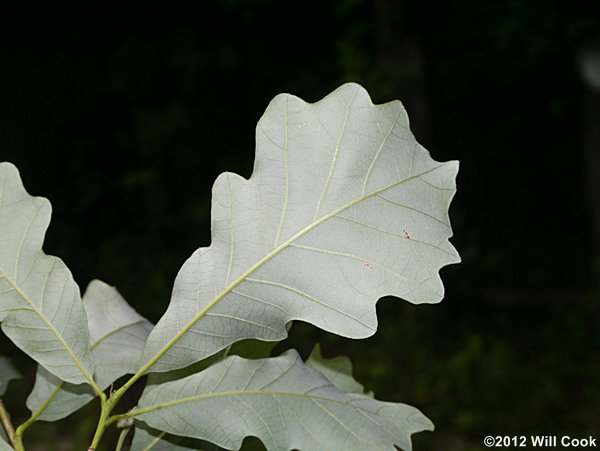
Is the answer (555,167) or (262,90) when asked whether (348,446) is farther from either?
(555,167)

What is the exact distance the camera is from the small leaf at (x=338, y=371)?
737mm

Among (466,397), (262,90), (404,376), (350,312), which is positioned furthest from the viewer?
(262,90)

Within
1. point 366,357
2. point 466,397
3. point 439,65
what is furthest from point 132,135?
point 466,397

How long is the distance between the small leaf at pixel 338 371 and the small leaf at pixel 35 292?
246mm

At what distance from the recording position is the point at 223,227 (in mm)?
553

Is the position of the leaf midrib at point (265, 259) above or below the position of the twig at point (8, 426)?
above

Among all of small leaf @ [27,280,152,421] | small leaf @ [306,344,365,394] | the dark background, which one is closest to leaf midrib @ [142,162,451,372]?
small leaf @ [27,280,152,421]

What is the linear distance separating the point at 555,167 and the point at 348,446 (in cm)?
870

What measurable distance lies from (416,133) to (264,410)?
476 cm

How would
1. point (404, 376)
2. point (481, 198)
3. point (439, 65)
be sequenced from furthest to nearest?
point (481, 198), point (439, 65), point (404, 376)

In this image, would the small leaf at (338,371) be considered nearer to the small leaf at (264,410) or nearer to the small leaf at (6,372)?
the small leaf at (264,410)

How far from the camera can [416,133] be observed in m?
5.18

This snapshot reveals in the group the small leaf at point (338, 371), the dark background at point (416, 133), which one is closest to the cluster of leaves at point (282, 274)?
the small leaf at point (338, 371)

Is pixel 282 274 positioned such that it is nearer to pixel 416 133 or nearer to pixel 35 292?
pixel 35 292
